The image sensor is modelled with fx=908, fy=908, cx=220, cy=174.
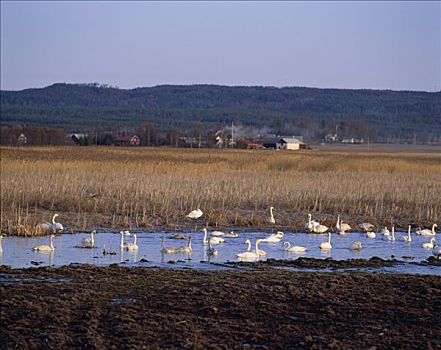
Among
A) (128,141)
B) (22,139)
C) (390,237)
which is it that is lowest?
(128,141)

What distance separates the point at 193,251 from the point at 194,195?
10.2m

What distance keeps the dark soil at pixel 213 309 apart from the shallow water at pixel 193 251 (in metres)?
1.71

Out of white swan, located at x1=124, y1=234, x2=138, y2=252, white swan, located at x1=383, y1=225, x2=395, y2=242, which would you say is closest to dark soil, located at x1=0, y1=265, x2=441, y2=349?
Result: white swan, located at x1=124, y1=234, x2=138, y2=252

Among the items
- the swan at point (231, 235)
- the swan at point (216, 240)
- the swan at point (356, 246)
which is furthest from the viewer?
the swan at point (231, 235)

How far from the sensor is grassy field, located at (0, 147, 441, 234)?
24.9 meters

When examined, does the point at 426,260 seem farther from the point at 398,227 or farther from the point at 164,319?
the point at 164,319

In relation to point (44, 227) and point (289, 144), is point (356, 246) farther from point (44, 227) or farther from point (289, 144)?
point (289, 144)

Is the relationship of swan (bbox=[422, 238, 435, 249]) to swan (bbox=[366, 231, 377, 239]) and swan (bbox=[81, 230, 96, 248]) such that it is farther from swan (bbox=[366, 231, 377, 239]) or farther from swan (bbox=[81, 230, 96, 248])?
swan (bbox=[81, 230, 96, 248])

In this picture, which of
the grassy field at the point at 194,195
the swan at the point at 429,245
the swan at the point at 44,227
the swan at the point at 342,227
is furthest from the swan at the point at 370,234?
the swan at the point at 44,227

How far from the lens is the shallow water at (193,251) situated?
674 inches

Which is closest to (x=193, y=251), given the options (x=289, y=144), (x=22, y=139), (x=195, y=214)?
(x=195, y=214)

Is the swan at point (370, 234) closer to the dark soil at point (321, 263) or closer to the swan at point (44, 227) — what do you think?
the dark soil at point (321, 263)

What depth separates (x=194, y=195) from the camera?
29.2 meters

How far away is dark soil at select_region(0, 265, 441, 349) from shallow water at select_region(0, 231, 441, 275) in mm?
1705
